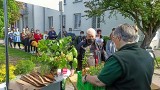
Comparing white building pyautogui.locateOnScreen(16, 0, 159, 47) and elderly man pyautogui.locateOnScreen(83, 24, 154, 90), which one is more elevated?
white building pyautogui.locateOnScreen(16, 0, 159, 47)

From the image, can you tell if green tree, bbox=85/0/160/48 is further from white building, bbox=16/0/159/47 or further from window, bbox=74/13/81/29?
window, bbox=74/13/81/29

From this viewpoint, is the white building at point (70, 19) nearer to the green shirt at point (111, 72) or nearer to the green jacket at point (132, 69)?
the green jacket at point (132, 69)

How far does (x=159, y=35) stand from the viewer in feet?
64.8

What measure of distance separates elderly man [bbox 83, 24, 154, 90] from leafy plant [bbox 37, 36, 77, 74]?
124cm

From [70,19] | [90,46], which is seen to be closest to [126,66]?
[90,46]

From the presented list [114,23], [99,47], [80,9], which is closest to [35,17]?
[80,9]

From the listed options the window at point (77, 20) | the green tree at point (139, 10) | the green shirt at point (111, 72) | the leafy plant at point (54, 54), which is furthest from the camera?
the window at point (77, 20)

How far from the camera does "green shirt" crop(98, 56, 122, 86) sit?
2.41 meters

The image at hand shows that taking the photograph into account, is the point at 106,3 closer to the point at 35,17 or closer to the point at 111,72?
the point at 111,72

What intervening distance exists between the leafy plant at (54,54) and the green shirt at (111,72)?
1393 millimetres

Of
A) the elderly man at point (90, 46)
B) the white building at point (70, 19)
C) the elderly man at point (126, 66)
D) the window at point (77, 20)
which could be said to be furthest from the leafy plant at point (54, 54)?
the window at point (77, 20)

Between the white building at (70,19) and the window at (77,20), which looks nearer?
the white building at (70,19)

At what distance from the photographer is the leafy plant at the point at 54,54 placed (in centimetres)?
379

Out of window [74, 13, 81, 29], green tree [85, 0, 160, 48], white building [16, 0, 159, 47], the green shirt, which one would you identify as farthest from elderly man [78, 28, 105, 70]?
window [74, 13, 81, 29]
